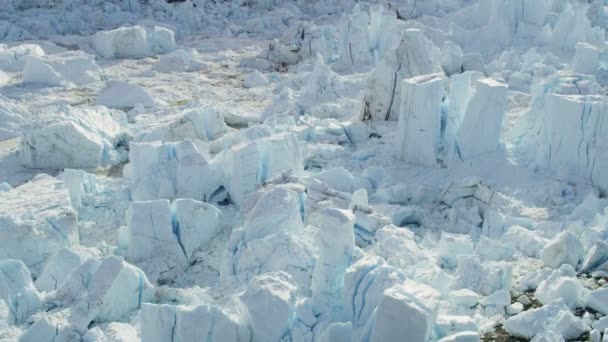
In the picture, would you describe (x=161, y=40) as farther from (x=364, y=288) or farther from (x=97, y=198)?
(x=364, y=288)

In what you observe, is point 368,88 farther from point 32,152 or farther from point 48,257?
point 48,257

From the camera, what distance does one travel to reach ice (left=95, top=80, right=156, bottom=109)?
825 centimetres

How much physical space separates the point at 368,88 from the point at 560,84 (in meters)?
1.64

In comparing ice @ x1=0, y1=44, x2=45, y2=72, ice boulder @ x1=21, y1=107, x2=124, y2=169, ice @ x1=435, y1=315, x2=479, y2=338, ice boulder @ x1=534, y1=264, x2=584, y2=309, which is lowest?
ice @ x1=0, y1=44, x2=45, y2=72

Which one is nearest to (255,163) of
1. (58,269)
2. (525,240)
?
(58,269)

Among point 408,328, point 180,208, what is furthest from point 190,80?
point 408,328

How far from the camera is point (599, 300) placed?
409 cm

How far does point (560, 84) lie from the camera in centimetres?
661

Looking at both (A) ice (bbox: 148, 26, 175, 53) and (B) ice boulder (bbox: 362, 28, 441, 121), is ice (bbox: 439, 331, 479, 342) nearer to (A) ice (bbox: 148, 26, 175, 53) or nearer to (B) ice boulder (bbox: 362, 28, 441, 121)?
(B) ice boulder (bbox: 362, 28, 441, 121)

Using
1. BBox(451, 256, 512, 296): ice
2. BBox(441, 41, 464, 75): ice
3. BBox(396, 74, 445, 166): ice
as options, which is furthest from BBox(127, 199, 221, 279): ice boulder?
BBox(441, 41, 464, 75): ice

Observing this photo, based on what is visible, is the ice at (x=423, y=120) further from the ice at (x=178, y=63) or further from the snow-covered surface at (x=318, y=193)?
the ice at (x=178, y=63)

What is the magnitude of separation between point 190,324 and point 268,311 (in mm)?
349

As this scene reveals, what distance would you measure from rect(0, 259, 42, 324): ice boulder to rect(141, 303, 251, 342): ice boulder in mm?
890

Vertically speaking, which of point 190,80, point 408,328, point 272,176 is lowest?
point 190,80
